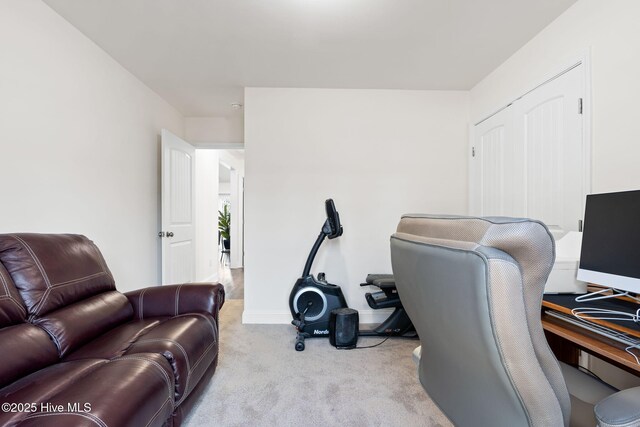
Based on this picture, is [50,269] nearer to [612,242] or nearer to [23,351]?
[23,351]

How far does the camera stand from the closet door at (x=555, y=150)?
6.27ft

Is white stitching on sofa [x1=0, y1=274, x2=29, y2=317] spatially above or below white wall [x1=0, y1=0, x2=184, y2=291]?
below

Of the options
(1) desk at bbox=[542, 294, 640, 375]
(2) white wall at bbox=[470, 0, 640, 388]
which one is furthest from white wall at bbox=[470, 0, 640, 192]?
(1) desk at bbox=[542, 294, 640, 375]

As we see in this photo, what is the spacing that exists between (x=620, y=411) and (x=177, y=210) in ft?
11.9

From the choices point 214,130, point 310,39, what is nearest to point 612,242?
point 310,39

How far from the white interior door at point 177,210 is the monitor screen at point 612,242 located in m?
3.36

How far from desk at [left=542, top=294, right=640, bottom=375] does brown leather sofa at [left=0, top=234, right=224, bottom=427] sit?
151cm

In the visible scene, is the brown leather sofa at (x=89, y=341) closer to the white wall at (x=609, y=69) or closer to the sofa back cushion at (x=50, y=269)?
the sofa back cushion at (x=50, y=269)

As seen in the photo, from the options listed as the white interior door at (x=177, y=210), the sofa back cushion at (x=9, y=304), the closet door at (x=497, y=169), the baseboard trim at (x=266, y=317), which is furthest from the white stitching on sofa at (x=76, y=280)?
the closet door at (x=497, y=169)

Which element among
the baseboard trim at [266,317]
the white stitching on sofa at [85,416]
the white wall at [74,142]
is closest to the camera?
the white stitching on sofa at [85,416]

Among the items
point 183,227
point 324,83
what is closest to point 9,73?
point 183,227

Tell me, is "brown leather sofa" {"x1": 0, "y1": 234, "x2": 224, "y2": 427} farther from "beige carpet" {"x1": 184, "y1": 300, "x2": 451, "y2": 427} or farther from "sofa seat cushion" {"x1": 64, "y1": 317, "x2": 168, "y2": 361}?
"beige carpet" {"x1": 184, "y1": 300, "x2": 451, "y2": 427}

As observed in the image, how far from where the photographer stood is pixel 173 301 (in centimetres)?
196

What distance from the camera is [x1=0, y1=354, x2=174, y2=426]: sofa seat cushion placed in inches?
34.9
